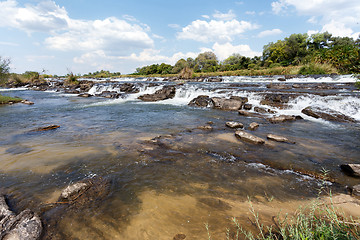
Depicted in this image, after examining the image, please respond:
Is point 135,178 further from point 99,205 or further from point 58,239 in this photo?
point 58,239

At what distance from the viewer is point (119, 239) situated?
2.14 m

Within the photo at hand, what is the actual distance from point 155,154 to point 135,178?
1.19 meters

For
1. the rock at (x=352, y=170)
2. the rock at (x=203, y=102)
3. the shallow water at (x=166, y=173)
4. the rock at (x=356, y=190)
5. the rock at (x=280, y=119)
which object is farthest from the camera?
the rock at (x=203, y=102)

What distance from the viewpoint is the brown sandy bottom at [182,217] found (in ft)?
7.28

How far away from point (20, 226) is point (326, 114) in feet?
39.6

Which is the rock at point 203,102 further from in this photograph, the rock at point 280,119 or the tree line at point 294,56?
the tree line at point 294,56

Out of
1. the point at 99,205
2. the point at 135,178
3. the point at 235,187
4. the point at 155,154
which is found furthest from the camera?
the point at 155,154

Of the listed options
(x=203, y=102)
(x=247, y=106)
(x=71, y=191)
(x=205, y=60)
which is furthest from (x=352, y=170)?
(x=205, y=60)

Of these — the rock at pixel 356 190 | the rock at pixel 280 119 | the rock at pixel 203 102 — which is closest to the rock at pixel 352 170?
the rock at pixel 356 190

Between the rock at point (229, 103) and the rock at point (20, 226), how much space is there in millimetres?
11269

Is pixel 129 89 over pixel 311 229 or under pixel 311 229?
over

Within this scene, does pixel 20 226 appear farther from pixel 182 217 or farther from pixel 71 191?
pixel 182 217

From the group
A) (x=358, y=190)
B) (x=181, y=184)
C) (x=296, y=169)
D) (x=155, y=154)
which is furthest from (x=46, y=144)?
(x=358, y=190)

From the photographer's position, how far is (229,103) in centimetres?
1218
